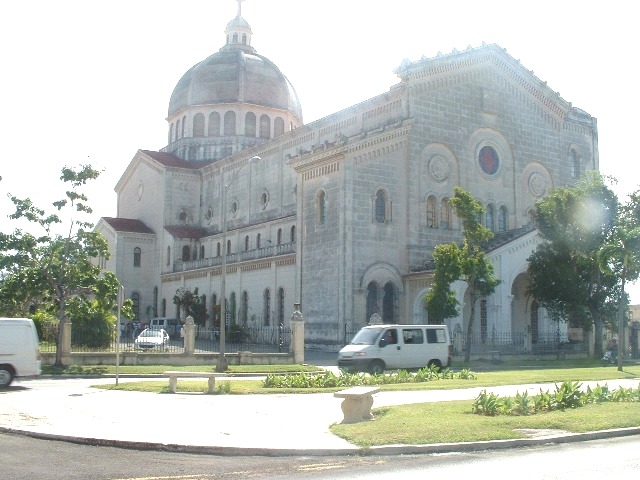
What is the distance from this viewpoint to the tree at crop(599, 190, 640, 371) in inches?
1340

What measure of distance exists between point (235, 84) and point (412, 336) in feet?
150

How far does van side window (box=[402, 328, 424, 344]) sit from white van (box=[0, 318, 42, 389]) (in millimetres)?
13544

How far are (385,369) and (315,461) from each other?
1867 cm

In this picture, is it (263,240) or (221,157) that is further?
(221,157)

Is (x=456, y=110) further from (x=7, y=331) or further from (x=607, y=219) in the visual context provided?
(x=7, y=331)

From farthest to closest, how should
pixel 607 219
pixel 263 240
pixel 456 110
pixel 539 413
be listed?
1. pixel 263 240
2. pixel 456 110
3. pixel 607 219
4. pixel 539 413

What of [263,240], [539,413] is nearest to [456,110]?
[263,240]

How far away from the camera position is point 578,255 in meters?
44.0

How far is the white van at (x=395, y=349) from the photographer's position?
99.1 ft

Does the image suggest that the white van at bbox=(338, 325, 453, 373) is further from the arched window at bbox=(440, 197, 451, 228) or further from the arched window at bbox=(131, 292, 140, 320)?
the arched window at bbox=(131, 292, 140, 320)

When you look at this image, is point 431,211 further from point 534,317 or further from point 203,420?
point 203,420

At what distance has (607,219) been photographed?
4372 cm

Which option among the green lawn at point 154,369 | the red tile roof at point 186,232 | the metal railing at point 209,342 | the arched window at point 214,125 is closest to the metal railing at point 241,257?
the red tile roof at point 186,232

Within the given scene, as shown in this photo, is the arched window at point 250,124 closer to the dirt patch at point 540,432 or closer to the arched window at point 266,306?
the arched window at point 266,306
